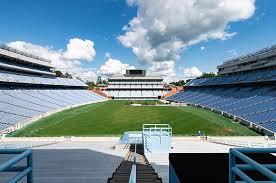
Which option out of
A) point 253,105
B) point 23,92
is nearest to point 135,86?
point 23,92

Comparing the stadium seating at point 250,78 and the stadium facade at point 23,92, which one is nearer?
the stadium facade at point 23,92

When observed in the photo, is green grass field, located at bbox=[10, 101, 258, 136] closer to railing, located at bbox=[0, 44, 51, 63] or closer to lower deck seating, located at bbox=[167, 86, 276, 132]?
lower deck seating, located at bbox=[167, 86, 276, 132]

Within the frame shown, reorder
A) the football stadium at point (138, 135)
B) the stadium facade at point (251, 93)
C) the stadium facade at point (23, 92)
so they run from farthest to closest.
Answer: the stadium facade at point (23, 92), the stadium facade at point (251, 93), the football stadium at point (138, 135)

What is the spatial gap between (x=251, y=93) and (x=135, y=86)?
5921 cm

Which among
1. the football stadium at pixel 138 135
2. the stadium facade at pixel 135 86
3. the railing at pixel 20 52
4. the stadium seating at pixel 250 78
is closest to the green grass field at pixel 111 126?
the football stadium at pixel 138 135

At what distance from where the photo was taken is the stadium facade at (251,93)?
37.0 metres

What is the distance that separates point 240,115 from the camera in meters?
41.1

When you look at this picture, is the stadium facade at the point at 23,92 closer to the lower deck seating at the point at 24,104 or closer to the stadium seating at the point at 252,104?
the lower deck seating at the point at 24,104

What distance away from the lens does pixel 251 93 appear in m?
53.1

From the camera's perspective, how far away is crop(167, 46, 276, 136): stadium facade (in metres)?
37.0

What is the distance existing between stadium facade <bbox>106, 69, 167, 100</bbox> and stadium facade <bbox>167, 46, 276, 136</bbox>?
23.3 metres

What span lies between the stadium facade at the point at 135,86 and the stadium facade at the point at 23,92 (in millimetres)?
22938

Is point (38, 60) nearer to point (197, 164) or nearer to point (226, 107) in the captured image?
point (226, 107)

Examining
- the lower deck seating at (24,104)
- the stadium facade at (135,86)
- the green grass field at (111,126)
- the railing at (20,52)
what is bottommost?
the green grass field at (111,126)
